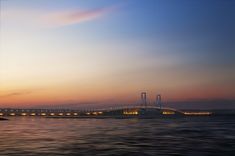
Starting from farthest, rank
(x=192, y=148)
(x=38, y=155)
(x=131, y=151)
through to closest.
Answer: (x=192, y=148) → (x=131, y=151) → (x=38, y=155)

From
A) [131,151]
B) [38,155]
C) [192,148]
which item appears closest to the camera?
[38,155]

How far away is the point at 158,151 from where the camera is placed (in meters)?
35.9

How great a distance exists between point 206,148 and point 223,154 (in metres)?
4.60

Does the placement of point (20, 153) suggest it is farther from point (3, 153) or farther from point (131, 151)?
A: point (131, 151)

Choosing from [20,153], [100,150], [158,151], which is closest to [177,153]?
[158,151]

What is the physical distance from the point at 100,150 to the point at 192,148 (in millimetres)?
9411

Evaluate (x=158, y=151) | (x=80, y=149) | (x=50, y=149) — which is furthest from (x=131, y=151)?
(x=50, y=149)

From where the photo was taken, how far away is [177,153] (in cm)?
3434

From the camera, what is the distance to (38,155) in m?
33.0

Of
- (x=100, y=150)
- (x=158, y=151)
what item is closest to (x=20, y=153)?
(x=100, y=150)

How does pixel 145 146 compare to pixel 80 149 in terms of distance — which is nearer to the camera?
pixel 80 149

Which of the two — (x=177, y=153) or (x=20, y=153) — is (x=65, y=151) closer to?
(x=20, y=153)

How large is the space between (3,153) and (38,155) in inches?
142

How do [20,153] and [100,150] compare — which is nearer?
[20,153]
